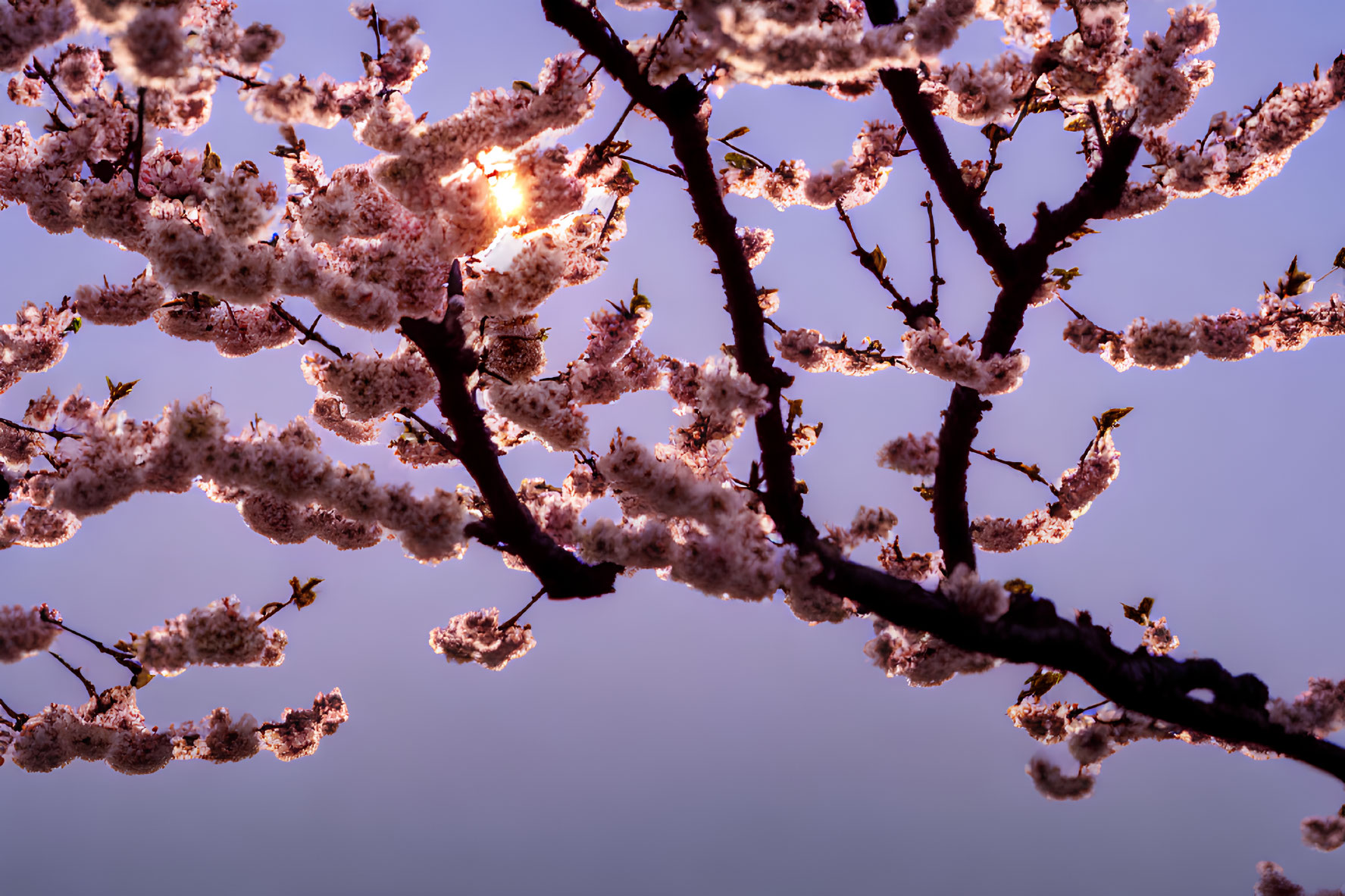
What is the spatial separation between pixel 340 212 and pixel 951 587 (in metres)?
4.06

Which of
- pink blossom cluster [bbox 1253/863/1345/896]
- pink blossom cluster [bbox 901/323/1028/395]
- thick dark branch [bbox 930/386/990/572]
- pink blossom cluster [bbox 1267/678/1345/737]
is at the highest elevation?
pink blossom cluster [bbox 901/323/1028/395]

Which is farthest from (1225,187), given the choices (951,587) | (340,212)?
(340,212)

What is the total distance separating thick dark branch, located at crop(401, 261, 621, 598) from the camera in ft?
11.6

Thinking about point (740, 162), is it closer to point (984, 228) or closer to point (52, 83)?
point (984, 228)

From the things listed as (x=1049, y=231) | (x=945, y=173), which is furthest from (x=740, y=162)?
(x=1049, y=231)

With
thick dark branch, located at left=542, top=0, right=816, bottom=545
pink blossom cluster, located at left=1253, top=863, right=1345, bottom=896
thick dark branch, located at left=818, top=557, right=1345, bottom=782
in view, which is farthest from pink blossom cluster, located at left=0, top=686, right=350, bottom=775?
pink blossom cluster, located at left=1253, top=863, right=1345, bottom=896

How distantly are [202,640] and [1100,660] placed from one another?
550 cm

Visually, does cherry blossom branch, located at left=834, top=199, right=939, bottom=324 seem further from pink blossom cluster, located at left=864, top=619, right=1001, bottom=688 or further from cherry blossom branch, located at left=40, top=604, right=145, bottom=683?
cherry blossom branch, located at left=40, top=604, right=145, bottom=683

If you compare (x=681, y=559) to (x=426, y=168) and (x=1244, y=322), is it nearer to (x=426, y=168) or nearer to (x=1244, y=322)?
(x=426, y=168)

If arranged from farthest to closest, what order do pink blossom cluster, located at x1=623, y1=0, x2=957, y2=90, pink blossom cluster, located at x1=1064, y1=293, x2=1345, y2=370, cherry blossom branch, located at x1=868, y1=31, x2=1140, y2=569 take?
1. pink blossom cluster, located at x1=1064, y1=293, x2=1345, y2=370
2. cherry blossom branch, located at x1=868, y1=31, x2=1140, y2=569
3. pink blossom cluster, located at x1=623, y1=0, x2=957, y2=90

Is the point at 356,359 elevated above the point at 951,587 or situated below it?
above

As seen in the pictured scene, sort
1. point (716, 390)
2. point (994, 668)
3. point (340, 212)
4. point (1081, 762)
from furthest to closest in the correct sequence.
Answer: point (1081, 762)
point (994, 668)
point (716, 390)
point (340, 212)

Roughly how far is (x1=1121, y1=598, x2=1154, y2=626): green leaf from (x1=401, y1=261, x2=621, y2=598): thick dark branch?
13.7 ft

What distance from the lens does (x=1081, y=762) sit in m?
6.18
